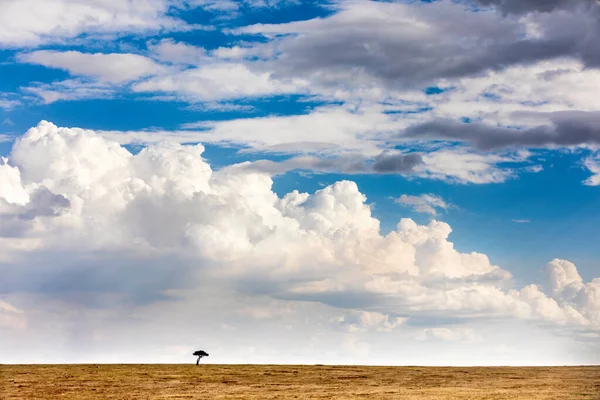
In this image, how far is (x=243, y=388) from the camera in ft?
286

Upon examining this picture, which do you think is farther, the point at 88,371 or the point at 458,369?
the point at 458,369

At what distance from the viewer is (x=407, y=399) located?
76.9 metres

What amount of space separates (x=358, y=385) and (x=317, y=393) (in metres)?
10.5

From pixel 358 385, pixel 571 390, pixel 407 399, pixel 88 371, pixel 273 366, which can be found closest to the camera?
pixel 407 399

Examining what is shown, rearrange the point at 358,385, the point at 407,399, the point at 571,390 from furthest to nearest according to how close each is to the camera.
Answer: the point at 358,385
the point at 571,390
the point at 407,399

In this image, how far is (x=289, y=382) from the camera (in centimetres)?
9394

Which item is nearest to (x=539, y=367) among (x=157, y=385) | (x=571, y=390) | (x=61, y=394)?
(x=571, y=390)

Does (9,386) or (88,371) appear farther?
(88,371)

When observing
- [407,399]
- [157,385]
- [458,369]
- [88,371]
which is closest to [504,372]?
[458,369]

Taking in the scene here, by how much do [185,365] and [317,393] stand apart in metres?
39.6

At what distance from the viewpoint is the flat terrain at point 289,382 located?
80125mm

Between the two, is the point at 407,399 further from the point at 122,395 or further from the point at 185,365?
the point at 185,365

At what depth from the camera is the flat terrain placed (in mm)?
80125

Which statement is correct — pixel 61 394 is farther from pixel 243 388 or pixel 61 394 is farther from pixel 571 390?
pixel 571 390
